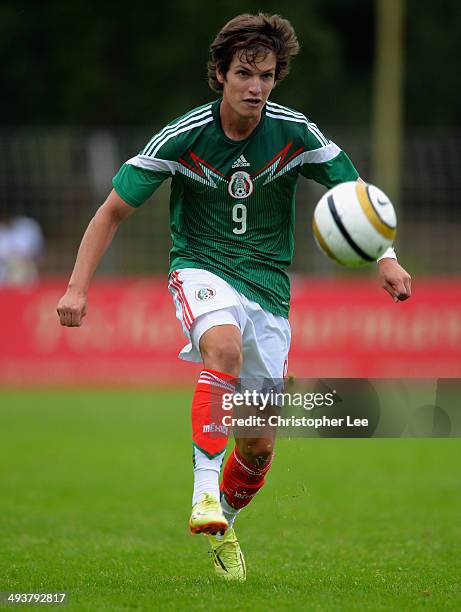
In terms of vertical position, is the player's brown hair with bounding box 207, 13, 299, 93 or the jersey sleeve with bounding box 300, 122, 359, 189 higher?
the player's brown hair with bounding box 207, 13, 299, 93

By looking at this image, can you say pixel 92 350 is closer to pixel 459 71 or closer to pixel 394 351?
pixel 394 351

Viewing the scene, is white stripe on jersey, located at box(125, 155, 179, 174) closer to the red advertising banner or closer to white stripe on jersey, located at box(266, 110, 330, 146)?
white stripe on jersey, located at box(266, 110, 330, 146)

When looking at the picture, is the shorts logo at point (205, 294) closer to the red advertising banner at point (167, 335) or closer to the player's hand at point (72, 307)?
the player's hand at point (72, 307)

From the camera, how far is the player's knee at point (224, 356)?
5.21 m

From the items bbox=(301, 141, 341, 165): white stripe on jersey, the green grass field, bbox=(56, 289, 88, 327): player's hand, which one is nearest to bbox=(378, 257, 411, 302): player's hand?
bbox=(301, 141, 341, 165): white stripe on jersey

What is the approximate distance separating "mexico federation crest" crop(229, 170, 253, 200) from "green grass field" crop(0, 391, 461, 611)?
124cm

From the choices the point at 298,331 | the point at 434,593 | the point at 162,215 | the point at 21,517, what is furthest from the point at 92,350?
the point at 434,593

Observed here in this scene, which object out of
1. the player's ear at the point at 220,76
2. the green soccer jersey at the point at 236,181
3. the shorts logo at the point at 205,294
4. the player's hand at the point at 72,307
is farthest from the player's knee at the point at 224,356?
the player's ear at the point at 220,76

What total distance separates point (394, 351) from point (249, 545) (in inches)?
374

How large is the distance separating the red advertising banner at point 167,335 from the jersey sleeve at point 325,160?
10.1 meters

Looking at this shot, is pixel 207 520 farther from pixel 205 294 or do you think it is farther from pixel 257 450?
pixel 205 294

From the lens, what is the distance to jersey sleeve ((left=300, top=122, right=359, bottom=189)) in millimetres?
5676

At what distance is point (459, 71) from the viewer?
1284 inches

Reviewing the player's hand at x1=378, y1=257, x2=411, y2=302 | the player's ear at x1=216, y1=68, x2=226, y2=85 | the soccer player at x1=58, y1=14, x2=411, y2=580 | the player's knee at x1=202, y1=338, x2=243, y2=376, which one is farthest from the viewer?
the player's ear at x1=216, y1=68, x2=226, y2=85
